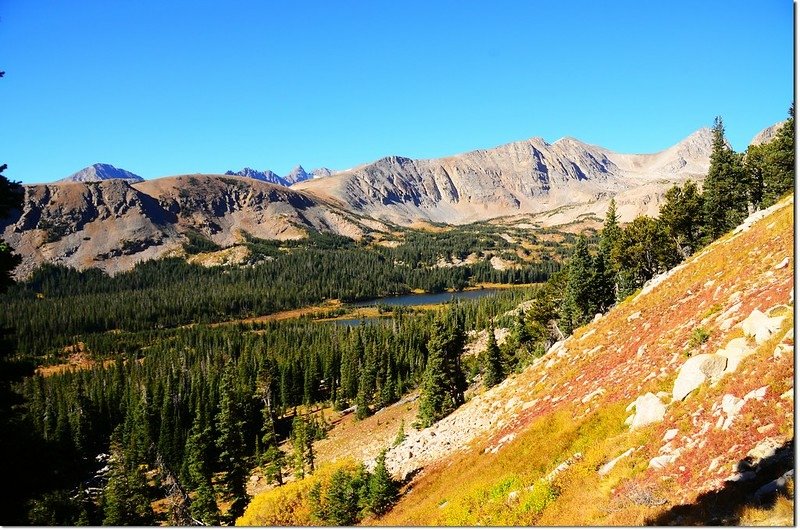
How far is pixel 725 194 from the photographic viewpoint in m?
66.4

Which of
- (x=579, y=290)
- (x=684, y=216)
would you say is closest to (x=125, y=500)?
(x=579, y=290)

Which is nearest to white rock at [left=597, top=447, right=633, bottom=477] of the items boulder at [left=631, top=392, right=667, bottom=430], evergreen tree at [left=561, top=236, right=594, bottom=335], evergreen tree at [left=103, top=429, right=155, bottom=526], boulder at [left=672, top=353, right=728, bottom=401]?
boulder at [left=631, top=392, right=667, bottom=430]

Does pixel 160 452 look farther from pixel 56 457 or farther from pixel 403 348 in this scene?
pixel 56 457

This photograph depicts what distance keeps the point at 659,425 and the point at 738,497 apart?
6.07 metres

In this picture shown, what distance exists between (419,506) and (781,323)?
18.8 m

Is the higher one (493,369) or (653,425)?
(653,425)

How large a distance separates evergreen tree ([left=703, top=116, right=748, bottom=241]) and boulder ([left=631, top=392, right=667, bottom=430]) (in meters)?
57.2

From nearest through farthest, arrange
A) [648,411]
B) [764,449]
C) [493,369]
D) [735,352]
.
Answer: [764,449] → [735,352] → [648,411] → [493,369]

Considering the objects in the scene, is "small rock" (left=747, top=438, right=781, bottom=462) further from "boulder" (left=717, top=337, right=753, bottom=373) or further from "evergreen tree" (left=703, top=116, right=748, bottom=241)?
"evergreen tree" (left=703, top=116, right=748, bottom=241)

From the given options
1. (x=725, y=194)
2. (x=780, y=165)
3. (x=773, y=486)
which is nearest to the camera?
(x=773, y=486)

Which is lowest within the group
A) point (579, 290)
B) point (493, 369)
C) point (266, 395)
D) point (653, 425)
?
A: point (266, 395)

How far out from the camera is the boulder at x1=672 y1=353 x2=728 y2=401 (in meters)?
17.7

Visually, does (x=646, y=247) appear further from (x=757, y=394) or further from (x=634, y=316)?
(x=757, y=394)

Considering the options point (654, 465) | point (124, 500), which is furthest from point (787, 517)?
point (124, 500)
